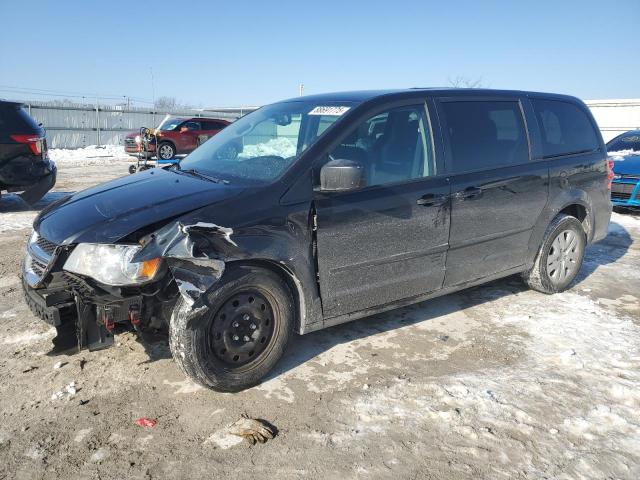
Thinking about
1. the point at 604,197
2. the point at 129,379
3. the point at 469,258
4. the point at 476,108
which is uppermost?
the point at 476,108

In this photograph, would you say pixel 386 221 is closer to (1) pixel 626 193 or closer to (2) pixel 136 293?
(2) pixel 136 293

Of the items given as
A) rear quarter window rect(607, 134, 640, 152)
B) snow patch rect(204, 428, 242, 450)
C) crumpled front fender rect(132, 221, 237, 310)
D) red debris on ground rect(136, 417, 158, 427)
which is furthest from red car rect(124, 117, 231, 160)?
snow patch rect(204, 428, 242, 450)

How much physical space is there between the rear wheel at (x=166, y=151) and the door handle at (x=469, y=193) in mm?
16821

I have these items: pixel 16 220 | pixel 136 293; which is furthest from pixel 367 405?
pixel 16 220

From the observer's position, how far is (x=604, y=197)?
5.11 meters

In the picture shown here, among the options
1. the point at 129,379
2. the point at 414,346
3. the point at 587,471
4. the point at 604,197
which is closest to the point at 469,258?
the point at 414,346

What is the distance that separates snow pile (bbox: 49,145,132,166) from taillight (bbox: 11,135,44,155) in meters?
9.93

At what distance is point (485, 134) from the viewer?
4.02 m

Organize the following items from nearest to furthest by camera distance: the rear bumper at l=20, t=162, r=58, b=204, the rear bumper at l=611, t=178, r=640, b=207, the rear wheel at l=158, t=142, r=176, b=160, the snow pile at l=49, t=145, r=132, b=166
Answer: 1. the rear bumper at l=20, t=162, r=58, b=204
2. the rear bumper at l=611, t=178, r=640, b=207
3. the snow pile at l=49, t=145, r=132, b=166
4. the rear wheel at l=158, t=142, r=176, b=160

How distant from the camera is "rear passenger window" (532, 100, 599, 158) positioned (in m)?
4.52

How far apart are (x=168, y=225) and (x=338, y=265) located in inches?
43.6

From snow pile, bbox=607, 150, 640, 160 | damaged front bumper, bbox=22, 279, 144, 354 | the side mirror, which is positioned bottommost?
damaged front bumper, bbox=22, 279, 144, 354

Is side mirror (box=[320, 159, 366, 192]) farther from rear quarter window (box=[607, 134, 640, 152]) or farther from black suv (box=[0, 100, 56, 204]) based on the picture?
rear quarter window (box=[607, 134, 640, 152])

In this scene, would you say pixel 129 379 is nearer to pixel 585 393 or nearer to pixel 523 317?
pixel 585 393
